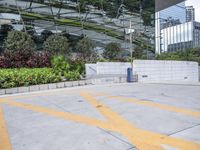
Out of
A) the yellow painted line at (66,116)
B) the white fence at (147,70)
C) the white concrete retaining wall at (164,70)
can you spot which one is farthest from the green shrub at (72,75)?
the yellow painted line at (66,116)

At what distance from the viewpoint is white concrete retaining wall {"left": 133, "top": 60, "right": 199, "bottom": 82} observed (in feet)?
50.9

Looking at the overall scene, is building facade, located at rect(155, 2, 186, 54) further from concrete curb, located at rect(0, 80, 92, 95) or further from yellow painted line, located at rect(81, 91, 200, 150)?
yellow painted line, located at rect(81, 91, 200, 150)

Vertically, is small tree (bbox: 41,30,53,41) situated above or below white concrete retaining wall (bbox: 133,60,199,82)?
above

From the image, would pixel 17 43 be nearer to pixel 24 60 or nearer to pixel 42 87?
pixel 24 60

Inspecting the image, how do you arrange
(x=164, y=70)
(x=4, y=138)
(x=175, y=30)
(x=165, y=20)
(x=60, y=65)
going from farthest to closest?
(x=175, y=30)
(x=165, y=20)
(x=164, y=70)
(x=60, y=65)
(x=4, y=138)

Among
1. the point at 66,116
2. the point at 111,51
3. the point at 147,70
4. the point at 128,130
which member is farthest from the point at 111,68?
the point at 128,130

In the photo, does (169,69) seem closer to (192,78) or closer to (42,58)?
(192,78)

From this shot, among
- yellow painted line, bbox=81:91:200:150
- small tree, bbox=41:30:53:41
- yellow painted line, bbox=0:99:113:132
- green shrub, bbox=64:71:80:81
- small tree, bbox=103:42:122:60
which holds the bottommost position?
yellow painted line, bbox=81:91:200:150

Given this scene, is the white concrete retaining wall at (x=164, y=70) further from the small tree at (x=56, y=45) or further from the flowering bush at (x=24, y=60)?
the flowering bush at (x=24, y=60)

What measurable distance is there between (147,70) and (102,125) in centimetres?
1125

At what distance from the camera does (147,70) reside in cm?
1594

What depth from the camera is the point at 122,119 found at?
18.0 feet

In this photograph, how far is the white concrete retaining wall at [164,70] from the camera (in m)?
15.5

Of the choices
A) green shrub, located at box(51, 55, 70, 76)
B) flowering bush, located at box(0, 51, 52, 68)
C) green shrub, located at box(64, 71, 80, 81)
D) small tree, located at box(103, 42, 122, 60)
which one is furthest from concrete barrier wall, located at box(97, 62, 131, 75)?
small tree, located at box(103, 42, 122, 60)
